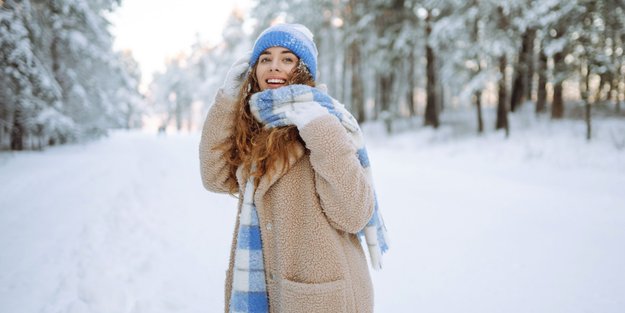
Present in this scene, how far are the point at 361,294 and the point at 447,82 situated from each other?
52.8 ft

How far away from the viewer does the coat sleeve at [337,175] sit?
56.2 inches

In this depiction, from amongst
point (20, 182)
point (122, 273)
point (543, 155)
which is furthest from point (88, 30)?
point (543, 155)

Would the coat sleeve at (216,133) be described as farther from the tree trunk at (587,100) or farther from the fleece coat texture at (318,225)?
the tree trunk at (587,100)

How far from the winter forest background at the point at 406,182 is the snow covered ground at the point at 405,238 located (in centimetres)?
3

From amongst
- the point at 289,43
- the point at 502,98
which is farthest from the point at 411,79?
the point at 289,43

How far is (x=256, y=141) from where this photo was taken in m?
1.65

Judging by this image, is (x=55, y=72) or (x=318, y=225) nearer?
(x=318, y=225)

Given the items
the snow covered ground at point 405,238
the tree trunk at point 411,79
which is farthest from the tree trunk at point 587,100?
the tree trunk at point 411,79

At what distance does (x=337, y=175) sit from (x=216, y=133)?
65 cm

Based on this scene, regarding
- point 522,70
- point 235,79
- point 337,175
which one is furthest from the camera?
point 522,70

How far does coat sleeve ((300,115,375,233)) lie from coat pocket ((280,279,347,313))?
0.78ft

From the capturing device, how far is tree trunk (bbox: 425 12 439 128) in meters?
17.4

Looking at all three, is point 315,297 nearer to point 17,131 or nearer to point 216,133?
point 216,133

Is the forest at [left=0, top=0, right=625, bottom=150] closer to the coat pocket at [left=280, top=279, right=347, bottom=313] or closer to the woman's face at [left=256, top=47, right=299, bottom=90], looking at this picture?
the woman's face at [left=256, top=47, right=299, bottom=90]
